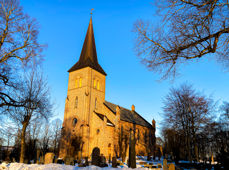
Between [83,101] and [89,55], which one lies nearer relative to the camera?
[83,101]

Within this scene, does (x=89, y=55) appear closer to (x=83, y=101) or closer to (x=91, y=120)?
(x=83, y=101)

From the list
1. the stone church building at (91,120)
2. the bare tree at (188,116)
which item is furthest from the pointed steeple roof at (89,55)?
the bare tree at (188,116)

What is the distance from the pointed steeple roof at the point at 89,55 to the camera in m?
34.7

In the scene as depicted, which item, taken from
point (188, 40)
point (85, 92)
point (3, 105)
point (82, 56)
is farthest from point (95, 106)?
point (188, 40)

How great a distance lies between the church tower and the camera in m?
28.7

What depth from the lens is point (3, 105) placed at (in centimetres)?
1171

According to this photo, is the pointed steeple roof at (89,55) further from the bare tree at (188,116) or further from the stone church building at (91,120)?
the bare tree at (188,116)

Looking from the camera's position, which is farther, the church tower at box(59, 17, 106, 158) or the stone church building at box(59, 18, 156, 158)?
the church tower at box(59, 17, 106, 158)

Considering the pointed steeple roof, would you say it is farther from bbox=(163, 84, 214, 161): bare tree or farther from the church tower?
bbox=(163, 84, 214, 161): bare tree

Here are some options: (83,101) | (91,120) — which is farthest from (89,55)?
(91,120)

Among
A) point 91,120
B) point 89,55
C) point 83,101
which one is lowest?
point 91,120

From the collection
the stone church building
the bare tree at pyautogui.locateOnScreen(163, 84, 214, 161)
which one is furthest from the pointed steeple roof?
the bare tree at pyautogui.locateOnScreen(163, 84, 214, 161)

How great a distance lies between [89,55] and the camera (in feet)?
120

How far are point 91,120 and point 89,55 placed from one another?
13.4 meters
